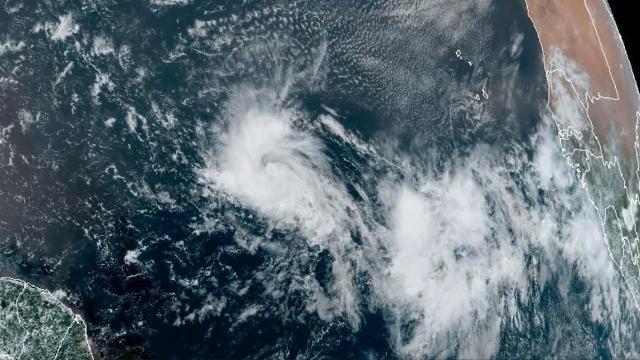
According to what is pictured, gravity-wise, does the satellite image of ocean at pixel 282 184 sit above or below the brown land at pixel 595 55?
below

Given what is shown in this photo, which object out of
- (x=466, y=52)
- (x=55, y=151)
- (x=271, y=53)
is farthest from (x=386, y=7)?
(x=55, y=151)

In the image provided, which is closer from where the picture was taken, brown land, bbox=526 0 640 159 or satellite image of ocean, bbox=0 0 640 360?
satellite image of ocean, bbox=0 0 640 360

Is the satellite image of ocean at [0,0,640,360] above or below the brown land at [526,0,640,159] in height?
below

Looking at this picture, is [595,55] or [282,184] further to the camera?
[595,55]

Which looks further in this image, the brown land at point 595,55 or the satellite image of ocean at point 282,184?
the brown land at point 595,55
